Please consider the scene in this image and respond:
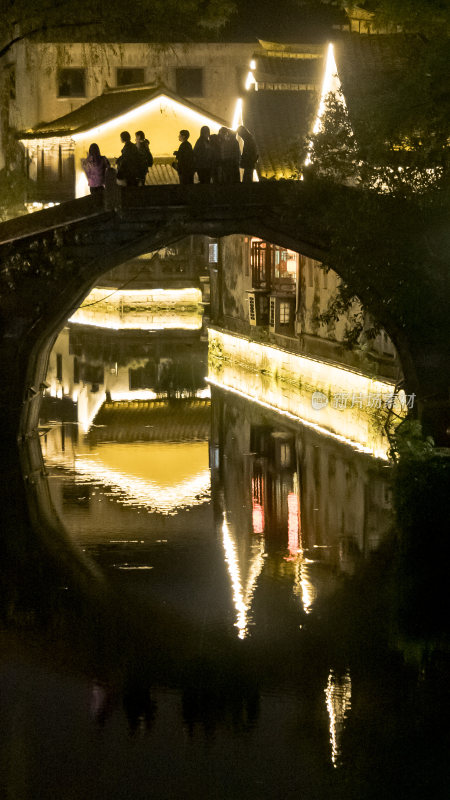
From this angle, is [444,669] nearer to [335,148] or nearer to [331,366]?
[335,148]

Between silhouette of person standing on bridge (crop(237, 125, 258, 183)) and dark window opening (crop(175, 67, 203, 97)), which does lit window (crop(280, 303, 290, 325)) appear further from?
dark window opening (crop(175, 67, 203, 97))

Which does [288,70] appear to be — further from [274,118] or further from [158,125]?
[158,125]

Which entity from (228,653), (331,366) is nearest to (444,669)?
(228,653)

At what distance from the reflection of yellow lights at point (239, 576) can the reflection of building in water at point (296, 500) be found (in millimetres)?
47

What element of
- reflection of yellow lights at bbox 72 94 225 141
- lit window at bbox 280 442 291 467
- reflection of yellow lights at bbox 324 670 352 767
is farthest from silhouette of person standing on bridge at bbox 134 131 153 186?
reflection of yellow lights at bbox 72 94 225 141

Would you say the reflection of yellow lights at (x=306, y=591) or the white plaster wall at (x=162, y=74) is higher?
the white plaster wall at (x=162, y=74)

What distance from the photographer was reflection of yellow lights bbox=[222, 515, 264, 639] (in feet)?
48.1

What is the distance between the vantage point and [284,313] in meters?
35.8

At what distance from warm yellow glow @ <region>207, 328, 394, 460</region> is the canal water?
3.10 meters

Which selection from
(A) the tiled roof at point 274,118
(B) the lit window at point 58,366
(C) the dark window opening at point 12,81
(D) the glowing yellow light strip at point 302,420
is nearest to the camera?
(D) the glowing yellow light strip at point 302,420

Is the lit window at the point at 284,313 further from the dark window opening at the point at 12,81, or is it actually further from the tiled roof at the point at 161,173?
the dark window opening at the point at 12,81

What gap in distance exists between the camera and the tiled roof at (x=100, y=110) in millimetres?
53969

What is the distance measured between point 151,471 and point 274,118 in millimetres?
15337

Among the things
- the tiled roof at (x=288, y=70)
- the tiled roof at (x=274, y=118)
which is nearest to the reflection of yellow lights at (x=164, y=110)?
the tiled roof at (x=288, y=70)
